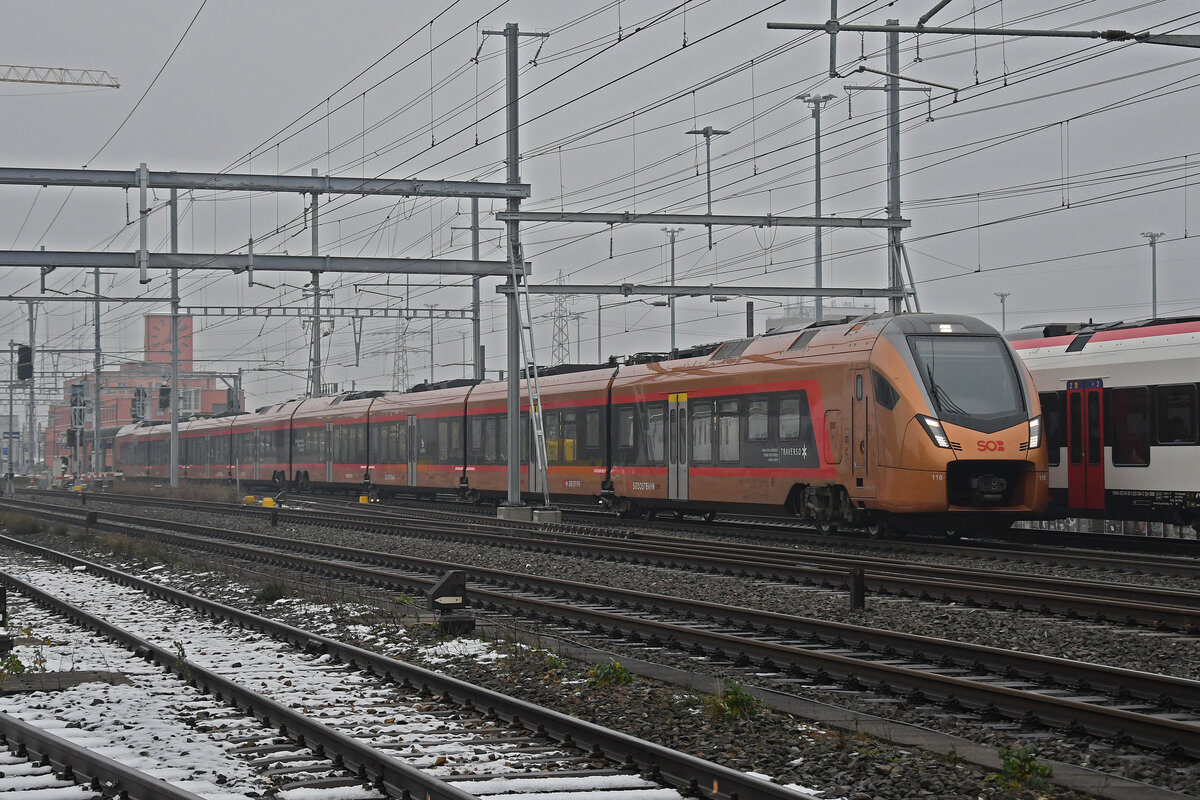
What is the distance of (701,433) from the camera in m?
25.2

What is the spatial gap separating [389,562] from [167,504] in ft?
87.7

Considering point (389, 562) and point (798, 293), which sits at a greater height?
point (798, 293)

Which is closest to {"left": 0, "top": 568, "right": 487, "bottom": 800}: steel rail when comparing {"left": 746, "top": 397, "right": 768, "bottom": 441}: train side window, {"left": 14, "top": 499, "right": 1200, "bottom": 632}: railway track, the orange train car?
{"left": 14, "top": 499, "right": 1200, "bottom": 632}: railway track

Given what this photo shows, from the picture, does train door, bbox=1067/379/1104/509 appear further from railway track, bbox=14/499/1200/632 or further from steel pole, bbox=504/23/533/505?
steel pole, bbox=504/23/533/505

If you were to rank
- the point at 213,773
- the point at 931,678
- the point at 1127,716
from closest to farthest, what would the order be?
the point at 213,773
the point at 1127,716
the point at 931,678

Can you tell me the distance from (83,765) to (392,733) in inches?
69.9

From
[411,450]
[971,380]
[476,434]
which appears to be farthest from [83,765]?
[411,450]

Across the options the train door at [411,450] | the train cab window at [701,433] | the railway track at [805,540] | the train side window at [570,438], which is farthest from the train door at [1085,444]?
the train door at [411,450]

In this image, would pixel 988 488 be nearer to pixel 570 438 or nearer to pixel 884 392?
pixel 884 392

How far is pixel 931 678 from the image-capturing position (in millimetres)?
8875

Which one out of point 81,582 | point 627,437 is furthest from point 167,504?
point 81,582

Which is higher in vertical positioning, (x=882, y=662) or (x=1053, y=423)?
(x=1053, y=423)

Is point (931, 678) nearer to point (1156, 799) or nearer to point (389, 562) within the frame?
point (1156, 799)

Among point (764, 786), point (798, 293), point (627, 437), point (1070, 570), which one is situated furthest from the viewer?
point (798, 293)
